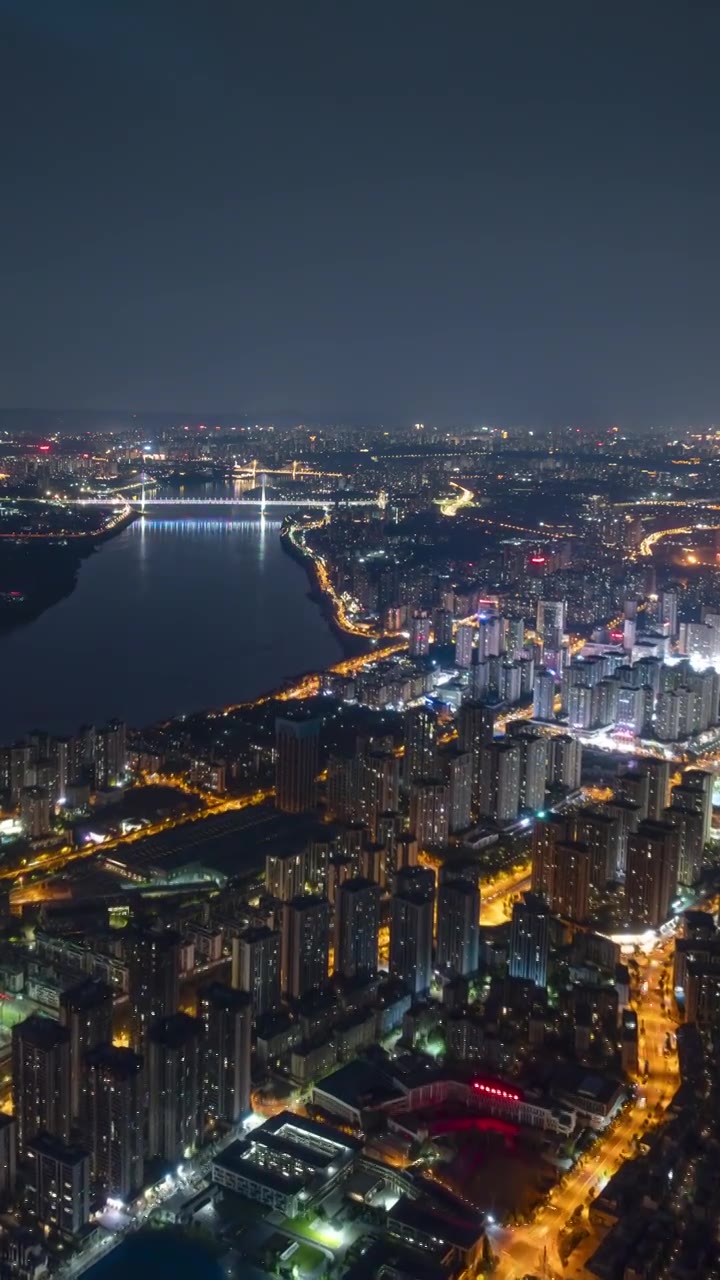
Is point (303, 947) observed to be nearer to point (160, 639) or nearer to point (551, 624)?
point (551, 624)

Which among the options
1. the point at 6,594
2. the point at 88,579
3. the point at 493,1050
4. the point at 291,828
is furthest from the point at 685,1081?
the point at 88,579

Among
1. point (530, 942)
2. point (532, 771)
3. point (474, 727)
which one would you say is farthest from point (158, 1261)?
point (474, 727)

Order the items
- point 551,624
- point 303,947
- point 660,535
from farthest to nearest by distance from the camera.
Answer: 1. point 660,535
2. point 551,624
3. point 303,947

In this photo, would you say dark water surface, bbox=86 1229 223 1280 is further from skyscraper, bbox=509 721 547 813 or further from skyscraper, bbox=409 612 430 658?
skyscraper, bbox=409 612 430 658

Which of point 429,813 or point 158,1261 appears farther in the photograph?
point 429,813

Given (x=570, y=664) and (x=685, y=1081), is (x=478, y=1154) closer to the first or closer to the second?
(x=685, y=1081)

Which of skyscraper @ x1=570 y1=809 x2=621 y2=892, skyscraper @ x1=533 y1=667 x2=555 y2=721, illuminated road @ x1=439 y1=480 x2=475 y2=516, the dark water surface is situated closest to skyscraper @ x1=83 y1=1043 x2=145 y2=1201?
the dark water surface

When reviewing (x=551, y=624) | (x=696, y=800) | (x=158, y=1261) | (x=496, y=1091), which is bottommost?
(x=158, y=1261)
